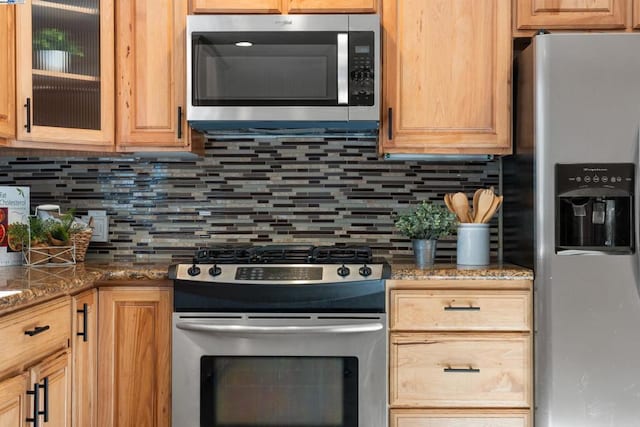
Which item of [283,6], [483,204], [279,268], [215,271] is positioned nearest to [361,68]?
[283,6]

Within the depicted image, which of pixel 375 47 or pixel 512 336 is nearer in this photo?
pixel 512 336

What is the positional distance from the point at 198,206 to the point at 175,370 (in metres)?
0.81

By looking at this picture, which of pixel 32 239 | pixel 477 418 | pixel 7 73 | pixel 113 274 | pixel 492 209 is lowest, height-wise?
pixel 477 418

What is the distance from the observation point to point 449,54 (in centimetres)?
249

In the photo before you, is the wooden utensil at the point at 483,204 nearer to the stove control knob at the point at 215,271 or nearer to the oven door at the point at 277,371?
the oven door at the point at 277,371

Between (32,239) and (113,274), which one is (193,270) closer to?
(113,274)

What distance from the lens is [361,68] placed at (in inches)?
96.2

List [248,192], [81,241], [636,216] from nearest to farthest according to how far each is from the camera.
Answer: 1. [636,216]
2. [81,241]
3. [248,192]

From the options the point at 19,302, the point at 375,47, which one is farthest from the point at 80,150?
the point at 375,47

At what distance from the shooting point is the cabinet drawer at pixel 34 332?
167 cm

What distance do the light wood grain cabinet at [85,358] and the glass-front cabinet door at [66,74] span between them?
1.94 ft

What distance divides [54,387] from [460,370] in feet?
4.26

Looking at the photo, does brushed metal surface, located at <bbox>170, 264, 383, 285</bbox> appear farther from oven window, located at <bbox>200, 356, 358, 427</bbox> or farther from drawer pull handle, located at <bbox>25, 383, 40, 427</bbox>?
drawer pull handle, located at <bbox>25, 383, 40, 427</bbox>

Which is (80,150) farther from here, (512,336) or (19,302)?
(512,336)
